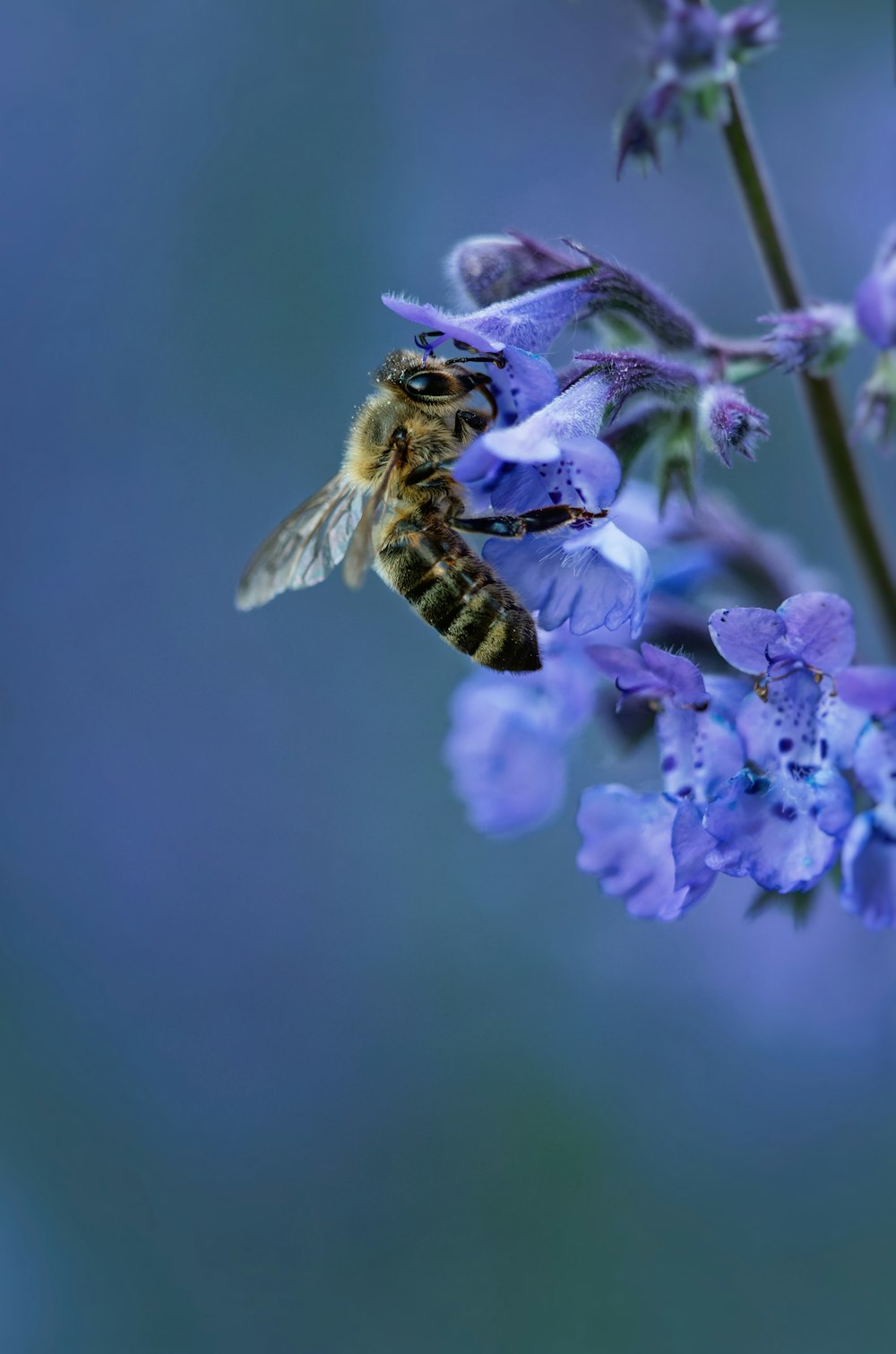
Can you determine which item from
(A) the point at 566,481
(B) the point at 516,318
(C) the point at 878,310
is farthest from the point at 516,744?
(C) the point at 878,310

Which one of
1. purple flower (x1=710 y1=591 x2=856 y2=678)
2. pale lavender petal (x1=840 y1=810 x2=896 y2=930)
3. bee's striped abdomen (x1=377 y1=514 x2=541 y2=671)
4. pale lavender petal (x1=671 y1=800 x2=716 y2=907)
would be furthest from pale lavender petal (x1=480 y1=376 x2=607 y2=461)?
pale lavender petal (x1=840 y1=810 x2=896 y2=930)

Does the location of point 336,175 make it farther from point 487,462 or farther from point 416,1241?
point 487,462

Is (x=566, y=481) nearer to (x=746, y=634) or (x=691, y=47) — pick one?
(x=746, y=634)

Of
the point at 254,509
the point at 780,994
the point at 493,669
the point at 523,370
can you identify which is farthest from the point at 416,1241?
the point at 523,370

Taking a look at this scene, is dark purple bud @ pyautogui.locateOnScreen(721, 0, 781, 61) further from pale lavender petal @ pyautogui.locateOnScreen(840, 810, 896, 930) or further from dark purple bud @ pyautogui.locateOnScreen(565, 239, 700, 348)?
pale lavender petal @ pyautogui.locateOnScreen(840, 810, 896, 930)

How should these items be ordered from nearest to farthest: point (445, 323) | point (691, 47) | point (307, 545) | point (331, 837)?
1. point (445, 323)
2. point (691, 47)
3. point (307, 545)
4. point (331, 837)

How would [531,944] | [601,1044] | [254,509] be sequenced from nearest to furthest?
1. [601,1044]
2. [531,944]
3. [254,509]
